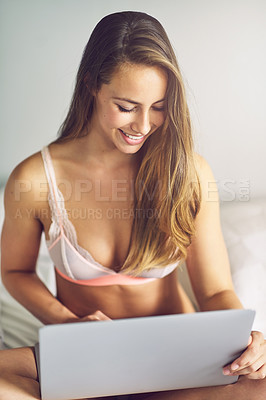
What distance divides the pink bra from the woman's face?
129mm

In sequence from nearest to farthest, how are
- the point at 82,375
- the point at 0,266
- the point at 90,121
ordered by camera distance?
1. the point at 82,375
2. the point at 90,121
3. the point at 0,266

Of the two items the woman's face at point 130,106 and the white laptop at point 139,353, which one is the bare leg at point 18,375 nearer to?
the white laptop at point 139,353

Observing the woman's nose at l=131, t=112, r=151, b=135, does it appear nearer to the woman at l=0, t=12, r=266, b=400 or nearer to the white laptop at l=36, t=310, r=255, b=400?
the woman at l=0, t=12, r=266, b=400

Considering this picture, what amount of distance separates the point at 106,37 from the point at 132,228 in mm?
359

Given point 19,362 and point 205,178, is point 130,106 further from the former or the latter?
point 19,362

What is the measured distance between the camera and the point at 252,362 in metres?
0.89

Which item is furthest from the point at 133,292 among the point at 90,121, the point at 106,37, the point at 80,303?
the point at 106,37

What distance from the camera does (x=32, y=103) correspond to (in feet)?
3.24

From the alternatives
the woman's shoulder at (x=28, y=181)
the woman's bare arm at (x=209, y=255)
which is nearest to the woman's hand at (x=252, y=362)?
the woman's bare arm at (x=209, y=255)

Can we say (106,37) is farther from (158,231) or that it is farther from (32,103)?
(158,231)

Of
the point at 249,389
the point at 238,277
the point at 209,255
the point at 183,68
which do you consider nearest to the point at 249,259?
the point at 238,277

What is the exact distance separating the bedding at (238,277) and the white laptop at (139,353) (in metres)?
0.31

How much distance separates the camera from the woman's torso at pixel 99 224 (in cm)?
100

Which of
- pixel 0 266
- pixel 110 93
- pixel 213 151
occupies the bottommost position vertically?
pixel 0 266
